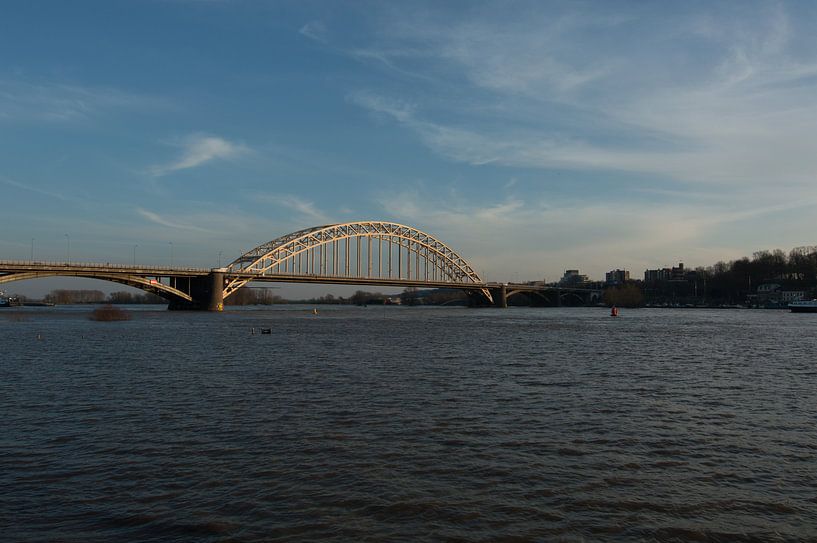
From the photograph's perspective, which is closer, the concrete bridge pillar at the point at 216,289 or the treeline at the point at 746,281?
the concrete bridge pillar at the point at 216,289

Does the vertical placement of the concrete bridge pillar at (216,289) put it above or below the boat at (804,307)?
above

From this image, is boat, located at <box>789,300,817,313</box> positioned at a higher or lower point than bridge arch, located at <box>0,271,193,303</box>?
lower

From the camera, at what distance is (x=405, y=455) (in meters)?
10.4

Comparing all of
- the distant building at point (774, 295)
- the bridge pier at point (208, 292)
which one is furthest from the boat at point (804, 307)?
the bridge pier at point (208, 292)

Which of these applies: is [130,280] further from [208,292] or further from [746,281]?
[746,281]

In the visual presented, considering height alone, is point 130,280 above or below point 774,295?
above

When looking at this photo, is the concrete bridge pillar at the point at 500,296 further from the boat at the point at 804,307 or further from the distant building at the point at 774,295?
the distant building at the point at 774,295

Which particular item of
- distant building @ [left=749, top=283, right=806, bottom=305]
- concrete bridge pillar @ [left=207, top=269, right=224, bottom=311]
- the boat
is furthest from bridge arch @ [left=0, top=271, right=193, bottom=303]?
distant building @ [left=749, top=283, right=806, bottom=305]

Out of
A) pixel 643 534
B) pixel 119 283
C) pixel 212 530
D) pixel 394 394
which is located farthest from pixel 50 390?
pixel 119 283

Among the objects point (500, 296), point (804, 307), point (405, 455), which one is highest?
point (500, 296)

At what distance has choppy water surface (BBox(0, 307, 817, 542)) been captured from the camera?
7.43m

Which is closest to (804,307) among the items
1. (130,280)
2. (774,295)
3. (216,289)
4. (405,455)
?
(774,295)

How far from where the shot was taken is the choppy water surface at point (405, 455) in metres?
7.43

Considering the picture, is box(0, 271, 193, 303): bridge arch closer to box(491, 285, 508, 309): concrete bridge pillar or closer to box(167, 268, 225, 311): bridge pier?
box(167, 268, 225, 311): bridge pier
